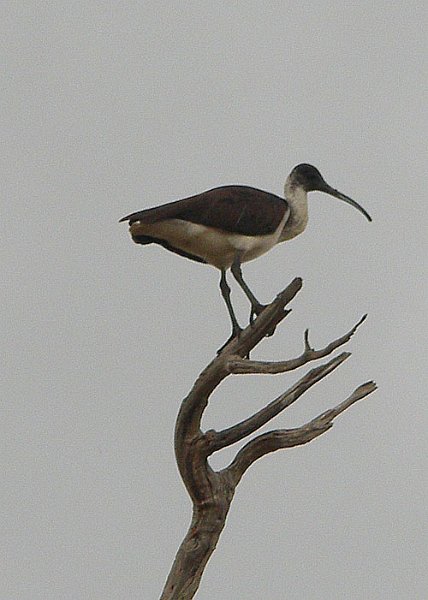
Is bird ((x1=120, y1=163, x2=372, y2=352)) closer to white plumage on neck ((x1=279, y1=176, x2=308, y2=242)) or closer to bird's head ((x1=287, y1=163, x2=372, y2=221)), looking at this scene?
white plumage on neck ((x1=279, y1=176, x2=308, y2=242))

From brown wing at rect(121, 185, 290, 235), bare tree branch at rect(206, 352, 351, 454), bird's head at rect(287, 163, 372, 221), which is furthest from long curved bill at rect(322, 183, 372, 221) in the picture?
bare tree branch at rect(206, 352, 351, 454)

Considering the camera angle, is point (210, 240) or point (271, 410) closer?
point (271, 410)

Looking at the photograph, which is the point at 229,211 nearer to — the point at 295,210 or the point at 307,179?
the point at 295,210

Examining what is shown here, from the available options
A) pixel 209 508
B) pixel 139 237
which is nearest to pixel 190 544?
pixel 209 508

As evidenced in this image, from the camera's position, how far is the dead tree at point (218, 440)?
10539 millimetres

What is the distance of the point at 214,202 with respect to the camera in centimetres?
1118

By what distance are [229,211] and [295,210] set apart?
0.85m

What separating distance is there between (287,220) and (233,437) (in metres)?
1.92

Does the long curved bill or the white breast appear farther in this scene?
the long curved bill

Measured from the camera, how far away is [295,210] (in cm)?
1191

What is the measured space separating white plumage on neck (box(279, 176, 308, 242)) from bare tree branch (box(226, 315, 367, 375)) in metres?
1.56

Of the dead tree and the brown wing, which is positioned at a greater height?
the brown wing

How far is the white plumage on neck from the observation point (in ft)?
38.8

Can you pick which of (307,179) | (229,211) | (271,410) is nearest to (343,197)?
(307,179)
